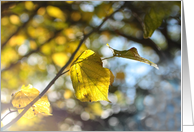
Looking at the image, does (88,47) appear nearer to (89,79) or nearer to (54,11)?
(54,11)

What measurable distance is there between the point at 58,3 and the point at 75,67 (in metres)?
0.92

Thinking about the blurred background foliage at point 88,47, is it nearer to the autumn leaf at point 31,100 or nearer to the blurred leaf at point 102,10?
the blurred leaf at point 102,10

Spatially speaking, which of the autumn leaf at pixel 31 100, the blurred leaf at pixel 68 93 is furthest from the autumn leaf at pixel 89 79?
the blurred leaf at pixel 68 93

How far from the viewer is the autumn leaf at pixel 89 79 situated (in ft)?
0.66

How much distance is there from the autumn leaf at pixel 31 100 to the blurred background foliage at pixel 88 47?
0.63 metres

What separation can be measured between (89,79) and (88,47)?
786 millimetres

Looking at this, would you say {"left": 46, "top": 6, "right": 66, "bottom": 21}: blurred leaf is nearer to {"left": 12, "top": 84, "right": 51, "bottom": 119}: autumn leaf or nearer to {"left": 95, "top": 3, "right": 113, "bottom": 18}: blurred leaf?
{"left": 95, "top": 3, "right": 113, "bottom": 18}: blurred leaf

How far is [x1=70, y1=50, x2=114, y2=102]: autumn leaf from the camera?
201 mm

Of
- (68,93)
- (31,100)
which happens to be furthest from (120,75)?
(31,100)

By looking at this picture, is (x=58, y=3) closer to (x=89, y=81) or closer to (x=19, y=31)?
(x=19, y=31)

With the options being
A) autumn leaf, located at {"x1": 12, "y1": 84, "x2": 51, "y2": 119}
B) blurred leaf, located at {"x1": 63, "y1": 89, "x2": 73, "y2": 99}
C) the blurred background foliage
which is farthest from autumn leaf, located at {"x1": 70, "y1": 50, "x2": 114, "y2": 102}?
blurred leaf, located at {"x1": 63, "y1": 89, "x2": 73, "y2": 99}

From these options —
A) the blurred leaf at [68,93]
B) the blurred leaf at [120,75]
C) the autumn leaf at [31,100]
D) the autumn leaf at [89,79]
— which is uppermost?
the autumn leaf at [89,79]

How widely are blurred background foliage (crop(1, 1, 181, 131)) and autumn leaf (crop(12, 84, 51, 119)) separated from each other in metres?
0.63

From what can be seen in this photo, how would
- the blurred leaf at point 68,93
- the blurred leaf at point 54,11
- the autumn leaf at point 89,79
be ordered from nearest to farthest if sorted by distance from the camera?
the autumn leaf at point 89,79 → the blurred leaf at point 54,11 → the blurred leaf at point 68,93
